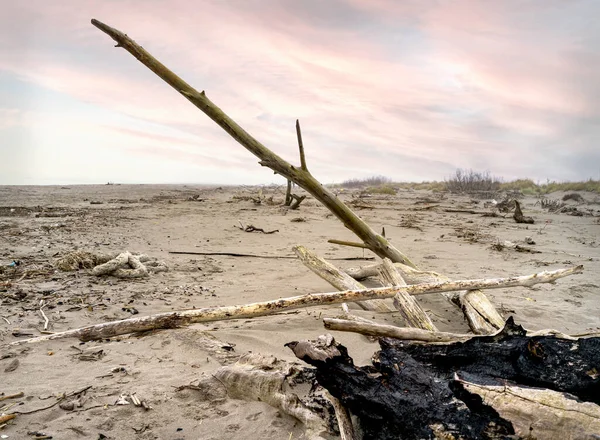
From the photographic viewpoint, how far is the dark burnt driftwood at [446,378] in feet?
5.25

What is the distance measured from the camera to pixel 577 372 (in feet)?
5.70

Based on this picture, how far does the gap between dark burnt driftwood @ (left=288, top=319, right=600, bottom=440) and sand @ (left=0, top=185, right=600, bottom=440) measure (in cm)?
45

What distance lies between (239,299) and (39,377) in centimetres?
214

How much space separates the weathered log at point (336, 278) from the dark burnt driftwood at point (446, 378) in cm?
205

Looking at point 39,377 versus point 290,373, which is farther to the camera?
point 39,377

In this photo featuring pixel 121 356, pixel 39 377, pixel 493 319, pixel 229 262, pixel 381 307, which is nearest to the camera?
pixel 39 377

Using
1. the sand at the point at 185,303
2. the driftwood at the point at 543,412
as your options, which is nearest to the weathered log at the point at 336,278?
the sand at the point at 185,303

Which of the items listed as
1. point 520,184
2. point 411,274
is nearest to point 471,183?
point 520,184

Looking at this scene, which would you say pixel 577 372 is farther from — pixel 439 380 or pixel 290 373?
pixel 290 373

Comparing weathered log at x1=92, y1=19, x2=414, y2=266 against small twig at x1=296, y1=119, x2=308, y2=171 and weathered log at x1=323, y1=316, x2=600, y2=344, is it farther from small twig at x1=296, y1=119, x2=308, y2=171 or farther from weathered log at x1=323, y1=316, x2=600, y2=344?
weathered log at x1=323, y1=316, x2=600, y2=344

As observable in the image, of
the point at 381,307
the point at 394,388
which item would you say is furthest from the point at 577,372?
the point at 381,307

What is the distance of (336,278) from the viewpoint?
4422 mm

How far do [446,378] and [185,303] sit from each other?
3.08 meters

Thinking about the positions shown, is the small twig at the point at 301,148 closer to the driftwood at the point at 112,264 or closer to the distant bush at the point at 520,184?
the driftwood at the point at 112,264
